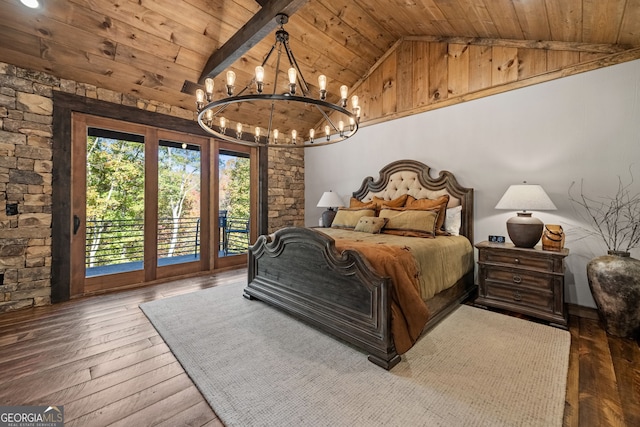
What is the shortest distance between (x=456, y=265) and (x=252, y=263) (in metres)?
2.38

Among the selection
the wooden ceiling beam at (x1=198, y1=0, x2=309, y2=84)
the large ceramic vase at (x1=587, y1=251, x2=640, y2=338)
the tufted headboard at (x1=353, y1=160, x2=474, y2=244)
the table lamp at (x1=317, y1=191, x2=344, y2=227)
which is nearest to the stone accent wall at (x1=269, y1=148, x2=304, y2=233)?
the table lamp at (x1=317, y1=191, x2=344, y2=227)

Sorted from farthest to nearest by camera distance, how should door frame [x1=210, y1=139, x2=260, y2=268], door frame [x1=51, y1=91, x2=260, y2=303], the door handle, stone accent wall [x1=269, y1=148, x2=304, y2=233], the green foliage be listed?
stone accent wall [x1=269, y1=148, x2=304, y2=233] < the green foliage < door frame [x1=210, y1=139, x2=260, y2=268] < the door handle < door frame [x1=51, y1=91, x2=260, y2=303]

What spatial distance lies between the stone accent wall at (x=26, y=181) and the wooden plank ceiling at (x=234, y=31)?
23 centimetres

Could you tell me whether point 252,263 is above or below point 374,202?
below

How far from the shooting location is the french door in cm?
339

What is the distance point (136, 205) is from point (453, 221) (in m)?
4.43

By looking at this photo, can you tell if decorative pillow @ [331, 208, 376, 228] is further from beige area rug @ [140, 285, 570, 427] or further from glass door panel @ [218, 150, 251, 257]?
glass door panel @ [218, 150, 251, 257]

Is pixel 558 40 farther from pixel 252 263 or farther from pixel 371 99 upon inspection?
pixel 252 263

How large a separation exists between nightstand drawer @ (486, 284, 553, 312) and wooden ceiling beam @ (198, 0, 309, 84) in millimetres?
3409

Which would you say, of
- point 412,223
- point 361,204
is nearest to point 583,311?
point 412,223

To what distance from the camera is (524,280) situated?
2.69m

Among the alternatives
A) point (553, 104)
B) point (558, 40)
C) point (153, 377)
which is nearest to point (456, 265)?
point (553, 104)

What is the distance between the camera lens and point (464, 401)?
60.4 inches

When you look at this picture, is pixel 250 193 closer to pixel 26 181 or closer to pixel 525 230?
pixel 26 181
